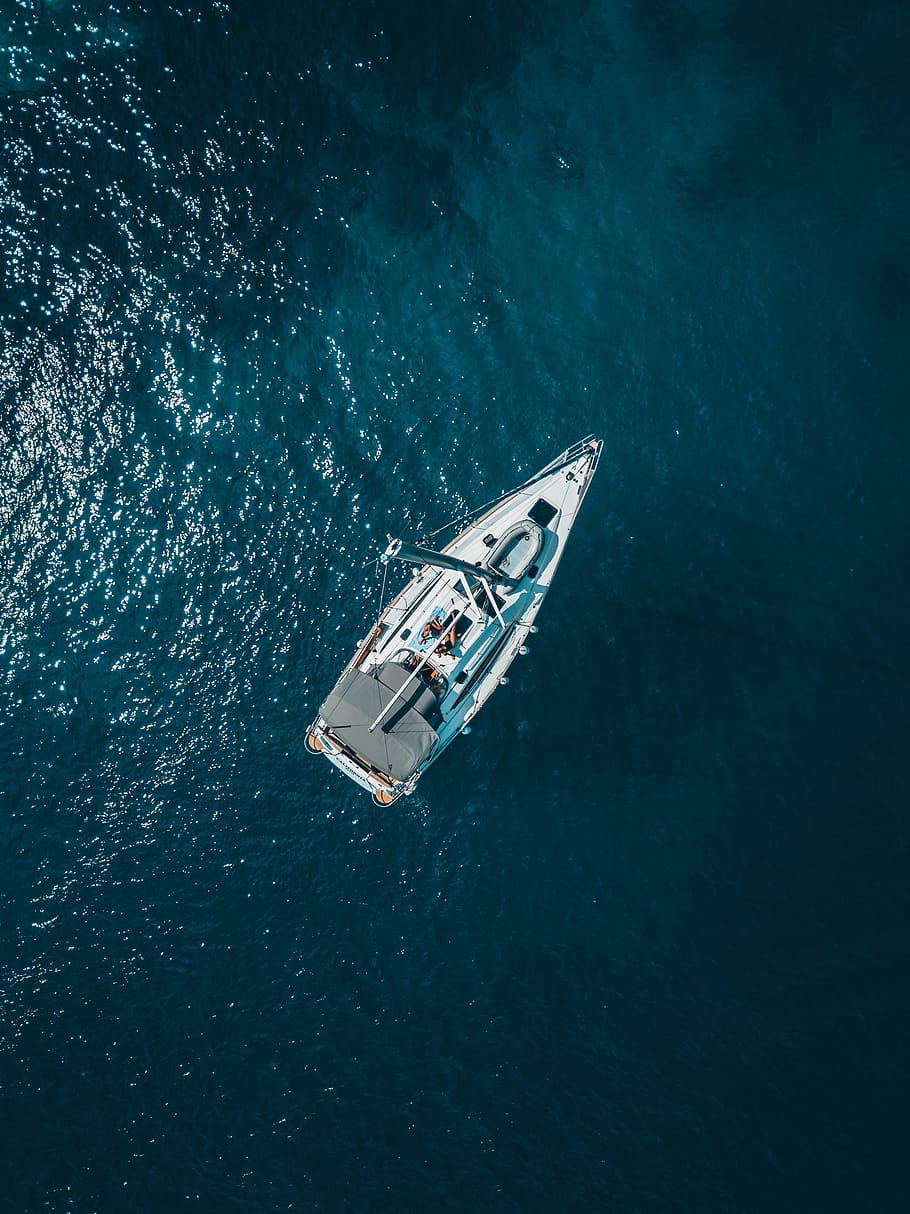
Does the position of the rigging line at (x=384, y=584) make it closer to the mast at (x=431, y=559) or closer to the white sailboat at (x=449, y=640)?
the white sailboat at (x=449, y=640)

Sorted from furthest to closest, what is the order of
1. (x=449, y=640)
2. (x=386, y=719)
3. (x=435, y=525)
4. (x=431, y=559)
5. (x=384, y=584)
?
1. (x=435, y=525)
2. (x=384, y=584)
3. (x=449, y=640)
4. (x=386, y=719)
5. (x=431, y=559)

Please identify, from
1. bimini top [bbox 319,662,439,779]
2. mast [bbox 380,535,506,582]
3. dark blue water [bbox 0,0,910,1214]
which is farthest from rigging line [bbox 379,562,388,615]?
Result: bimini top [bbox 319,662,439,779]

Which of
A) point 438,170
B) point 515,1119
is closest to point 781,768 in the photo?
point 515,1119

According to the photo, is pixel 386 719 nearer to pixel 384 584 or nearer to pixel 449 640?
pixel 449 640

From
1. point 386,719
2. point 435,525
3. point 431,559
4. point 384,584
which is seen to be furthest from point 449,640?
point 435,525

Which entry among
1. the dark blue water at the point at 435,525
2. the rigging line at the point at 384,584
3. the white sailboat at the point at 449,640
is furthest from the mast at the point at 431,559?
the dark blue water at the point at 435,525

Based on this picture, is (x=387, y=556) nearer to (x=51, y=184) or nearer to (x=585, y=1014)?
(x=585, y=1014)

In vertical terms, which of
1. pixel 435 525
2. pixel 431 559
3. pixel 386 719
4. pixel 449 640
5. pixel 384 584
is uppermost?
pixel 435 525
